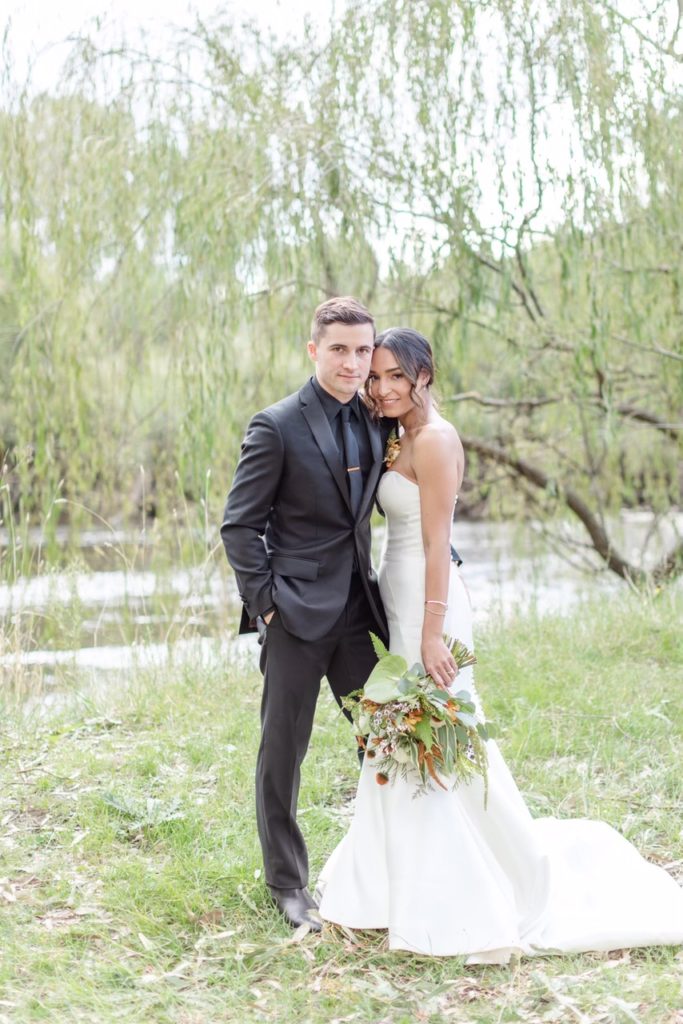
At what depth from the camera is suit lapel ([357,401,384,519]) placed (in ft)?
9.70

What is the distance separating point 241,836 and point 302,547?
118cm

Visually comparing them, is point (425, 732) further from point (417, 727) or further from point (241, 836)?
point (241, 836)

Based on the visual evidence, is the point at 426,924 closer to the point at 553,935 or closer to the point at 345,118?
the point at 553,935

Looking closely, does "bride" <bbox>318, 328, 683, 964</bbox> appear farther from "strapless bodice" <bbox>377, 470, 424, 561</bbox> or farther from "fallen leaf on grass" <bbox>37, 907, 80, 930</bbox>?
"fallen leaf on grass" <bbox>37, 907, 80, 930</bbox>

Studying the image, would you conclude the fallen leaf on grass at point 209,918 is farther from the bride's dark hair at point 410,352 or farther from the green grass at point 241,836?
the bride's dark hair at point 410,352

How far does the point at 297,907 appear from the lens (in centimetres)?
300

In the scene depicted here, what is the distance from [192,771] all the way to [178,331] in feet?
8.38

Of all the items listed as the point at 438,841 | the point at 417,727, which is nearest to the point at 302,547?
the point at 417,727

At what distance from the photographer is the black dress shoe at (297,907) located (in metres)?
2.95

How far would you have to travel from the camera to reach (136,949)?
2.91 metres

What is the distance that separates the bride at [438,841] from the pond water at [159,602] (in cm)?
227

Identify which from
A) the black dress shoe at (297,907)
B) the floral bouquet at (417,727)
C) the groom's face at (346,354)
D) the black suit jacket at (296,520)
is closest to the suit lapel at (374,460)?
the black suit jacket at (296,520)

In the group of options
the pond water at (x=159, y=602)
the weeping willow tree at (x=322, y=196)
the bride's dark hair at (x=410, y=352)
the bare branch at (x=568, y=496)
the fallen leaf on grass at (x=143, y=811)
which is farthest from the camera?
the bare branch at (x=568, y=496)

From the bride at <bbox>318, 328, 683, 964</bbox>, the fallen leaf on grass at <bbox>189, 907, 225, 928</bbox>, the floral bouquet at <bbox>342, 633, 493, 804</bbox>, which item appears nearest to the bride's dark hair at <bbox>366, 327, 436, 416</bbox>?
the bride at <bbox>318, 328, 683, 964</bbox>
